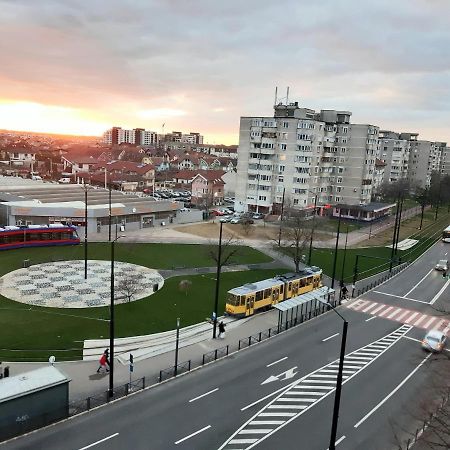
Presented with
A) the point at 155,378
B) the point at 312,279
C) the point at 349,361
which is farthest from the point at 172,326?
the point at 312,279

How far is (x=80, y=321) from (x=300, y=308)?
17.5m

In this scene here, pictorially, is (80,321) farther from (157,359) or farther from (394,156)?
(394,156)

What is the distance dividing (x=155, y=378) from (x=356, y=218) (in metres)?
71.9

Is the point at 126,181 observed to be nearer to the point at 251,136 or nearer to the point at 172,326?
the point at 251,136

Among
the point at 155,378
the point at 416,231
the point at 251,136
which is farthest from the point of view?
the point at 251,136

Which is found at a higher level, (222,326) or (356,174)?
(356,174)

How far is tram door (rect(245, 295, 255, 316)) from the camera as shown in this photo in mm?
33500

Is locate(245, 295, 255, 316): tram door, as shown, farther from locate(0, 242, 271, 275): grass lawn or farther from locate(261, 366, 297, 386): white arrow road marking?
locate(0, 242, 271, 275): grass lawn

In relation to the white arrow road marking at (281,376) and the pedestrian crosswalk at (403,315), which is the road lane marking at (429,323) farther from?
the white arrow road marking at (281,376)

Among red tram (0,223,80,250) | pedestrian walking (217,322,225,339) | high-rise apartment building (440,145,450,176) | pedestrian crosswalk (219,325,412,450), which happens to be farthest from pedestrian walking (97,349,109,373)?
high-rise apartment building (440,145,450,176)

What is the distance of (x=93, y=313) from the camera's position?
32125 mm

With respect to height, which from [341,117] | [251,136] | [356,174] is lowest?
[356,174]

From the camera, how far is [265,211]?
88.2 metres

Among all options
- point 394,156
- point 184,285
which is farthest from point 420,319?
point 394,156
